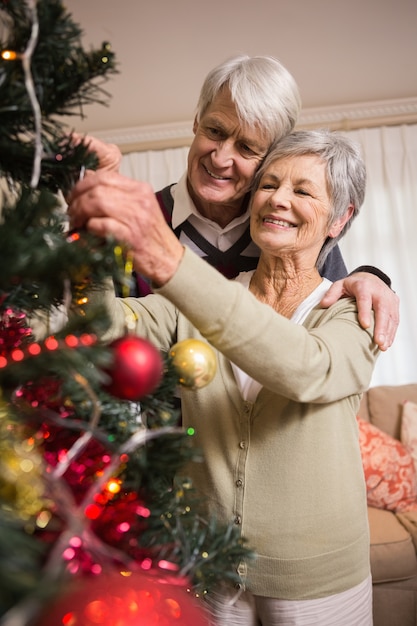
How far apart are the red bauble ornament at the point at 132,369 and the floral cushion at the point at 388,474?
261cm

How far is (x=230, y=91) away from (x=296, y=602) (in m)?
1.06

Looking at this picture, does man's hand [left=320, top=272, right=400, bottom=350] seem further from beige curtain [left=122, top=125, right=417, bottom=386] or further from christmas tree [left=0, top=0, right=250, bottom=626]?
beige curtain [left=122, top=125, right=417, bottom=386]

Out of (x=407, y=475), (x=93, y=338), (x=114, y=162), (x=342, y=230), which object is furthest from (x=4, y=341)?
(x=407, y=475)

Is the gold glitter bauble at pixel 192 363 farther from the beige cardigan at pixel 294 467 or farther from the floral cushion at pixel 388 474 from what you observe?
the floral cushion at pixel 388 474

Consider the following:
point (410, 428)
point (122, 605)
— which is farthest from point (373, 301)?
point (410, 428)

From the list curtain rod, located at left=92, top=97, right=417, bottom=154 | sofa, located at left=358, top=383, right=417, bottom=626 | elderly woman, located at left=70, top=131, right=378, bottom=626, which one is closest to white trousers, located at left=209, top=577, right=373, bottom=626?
elderly woman, located at left=70, top=131, right=378, bottom=626

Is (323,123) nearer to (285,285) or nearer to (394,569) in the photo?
(394,569)

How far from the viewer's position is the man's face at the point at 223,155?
50.4 inches

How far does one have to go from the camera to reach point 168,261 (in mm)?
649

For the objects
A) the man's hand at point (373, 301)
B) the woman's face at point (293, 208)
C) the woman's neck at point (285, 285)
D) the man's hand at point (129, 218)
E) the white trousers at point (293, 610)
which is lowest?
the white trousers at point (293, 610)

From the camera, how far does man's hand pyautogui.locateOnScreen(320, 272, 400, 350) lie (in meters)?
0.96

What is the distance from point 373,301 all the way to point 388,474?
2133 millimetres

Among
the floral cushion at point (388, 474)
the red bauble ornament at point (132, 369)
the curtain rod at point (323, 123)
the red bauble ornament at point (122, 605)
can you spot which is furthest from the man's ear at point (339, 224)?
the curtain rod at point (323, 123)

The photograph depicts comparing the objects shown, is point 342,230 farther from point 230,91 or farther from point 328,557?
point 328,557
